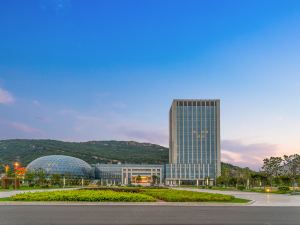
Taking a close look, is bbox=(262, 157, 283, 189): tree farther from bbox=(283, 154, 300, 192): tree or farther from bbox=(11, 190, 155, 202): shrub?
bbox=(11, 190, 155, 202): shrub

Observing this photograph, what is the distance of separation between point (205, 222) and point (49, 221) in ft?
29.4

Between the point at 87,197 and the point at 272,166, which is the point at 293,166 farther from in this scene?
the point at 87,197

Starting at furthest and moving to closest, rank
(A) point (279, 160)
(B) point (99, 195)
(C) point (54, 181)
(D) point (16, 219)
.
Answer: (C) point (54, 181) → (A) point (279, 160) → (B) point (99, 195) → (D) point (16, 219)

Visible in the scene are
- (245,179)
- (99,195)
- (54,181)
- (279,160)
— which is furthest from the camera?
(54,181)

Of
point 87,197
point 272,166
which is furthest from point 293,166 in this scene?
point 87,197

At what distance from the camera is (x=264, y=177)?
10781 centimetres

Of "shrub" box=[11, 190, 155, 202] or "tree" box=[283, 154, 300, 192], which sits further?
"tree" box=[283, 154, 300, 192]

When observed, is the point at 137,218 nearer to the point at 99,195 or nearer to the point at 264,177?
the point at 99,195

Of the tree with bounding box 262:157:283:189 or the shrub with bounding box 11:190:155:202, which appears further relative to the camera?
the tree with bounding box 262:157:283:189

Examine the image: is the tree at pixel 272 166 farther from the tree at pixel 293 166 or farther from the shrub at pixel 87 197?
the shrub at pixel 87 197

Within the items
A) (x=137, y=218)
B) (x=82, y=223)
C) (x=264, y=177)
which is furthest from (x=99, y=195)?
(x=264, y=177)

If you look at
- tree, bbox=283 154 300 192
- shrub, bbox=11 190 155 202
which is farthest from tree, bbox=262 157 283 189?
shrub, bbox=11 190 155 202

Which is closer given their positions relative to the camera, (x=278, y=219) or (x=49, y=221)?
(x=49, y=221)

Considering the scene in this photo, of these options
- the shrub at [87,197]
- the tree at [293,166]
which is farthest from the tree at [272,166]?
the shrub at [87,197]
